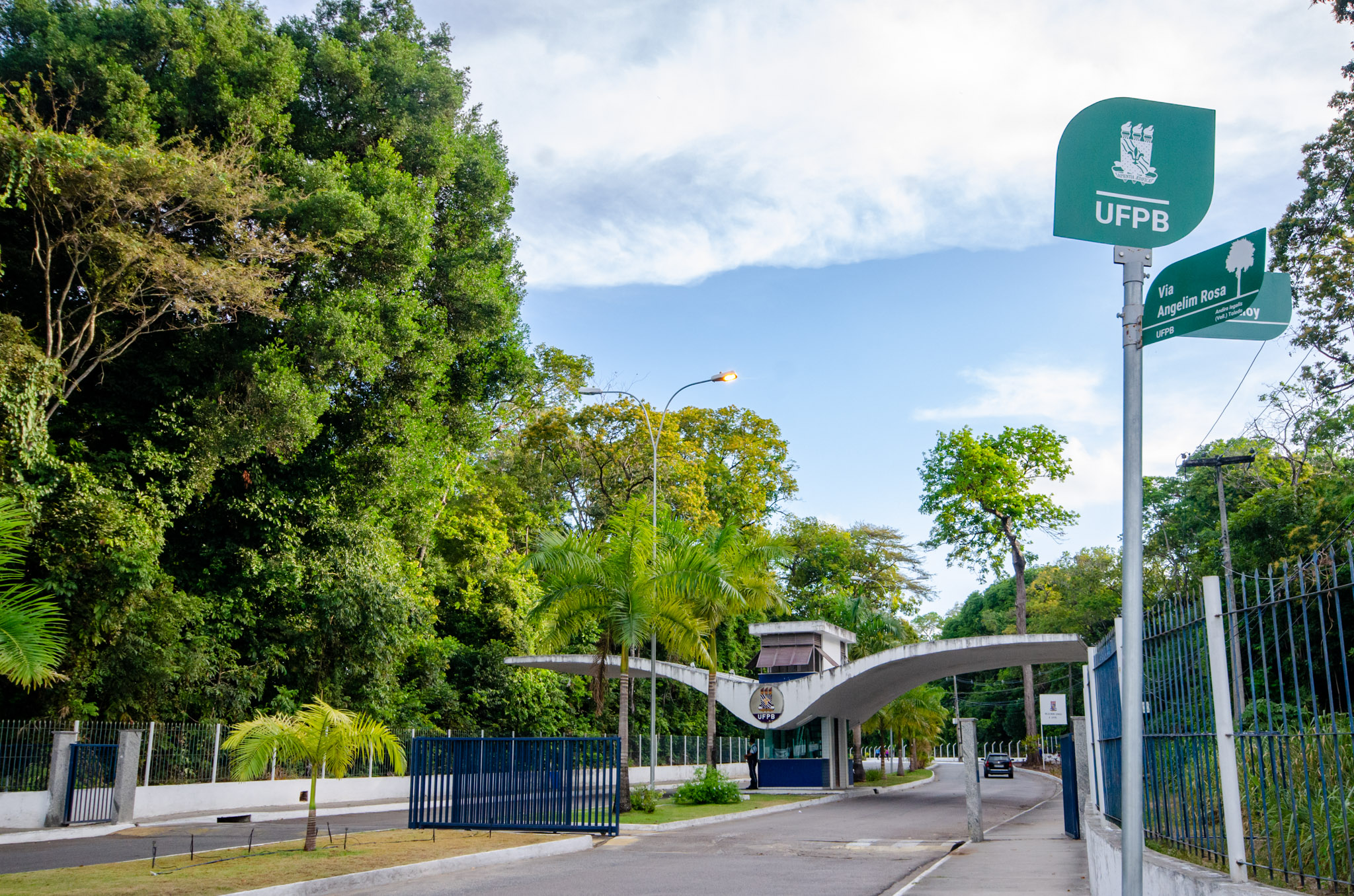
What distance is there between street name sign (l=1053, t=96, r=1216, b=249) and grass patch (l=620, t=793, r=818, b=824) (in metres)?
16.7

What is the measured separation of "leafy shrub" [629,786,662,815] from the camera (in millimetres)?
21125

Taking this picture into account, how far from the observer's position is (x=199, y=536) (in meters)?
23.4

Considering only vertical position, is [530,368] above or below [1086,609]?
above

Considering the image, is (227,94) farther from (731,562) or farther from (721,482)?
(721,482)

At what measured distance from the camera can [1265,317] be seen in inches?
155

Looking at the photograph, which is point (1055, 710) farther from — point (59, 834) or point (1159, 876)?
point (59, 834)

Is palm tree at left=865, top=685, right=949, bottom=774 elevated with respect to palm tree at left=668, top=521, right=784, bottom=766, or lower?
lower

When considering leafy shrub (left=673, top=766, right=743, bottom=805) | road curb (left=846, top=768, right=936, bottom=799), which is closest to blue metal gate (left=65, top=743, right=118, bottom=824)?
leafy shrub (left=673, top=766, right=743, bottom=805)

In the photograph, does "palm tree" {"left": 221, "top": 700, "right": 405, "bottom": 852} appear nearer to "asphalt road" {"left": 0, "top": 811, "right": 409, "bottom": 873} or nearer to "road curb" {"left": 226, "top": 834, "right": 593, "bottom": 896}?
"road curb" {"left": 226, "top": 834, "right": 593, "bottom": 896}

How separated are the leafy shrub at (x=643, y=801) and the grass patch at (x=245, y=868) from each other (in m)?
5.67

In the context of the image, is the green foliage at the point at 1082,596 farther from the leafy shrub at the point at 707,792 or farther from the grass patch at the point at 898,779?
the leafy shrub at the point at 707,792

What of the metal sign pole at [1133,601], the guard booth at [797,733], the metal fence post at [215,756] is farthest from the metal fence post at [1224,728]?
the guard booth at [797,733]

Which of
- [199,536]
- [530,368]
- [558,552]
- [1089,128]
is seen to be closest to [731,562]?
[558,552]

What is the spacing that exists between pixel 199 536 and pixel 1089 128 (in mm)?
23136
